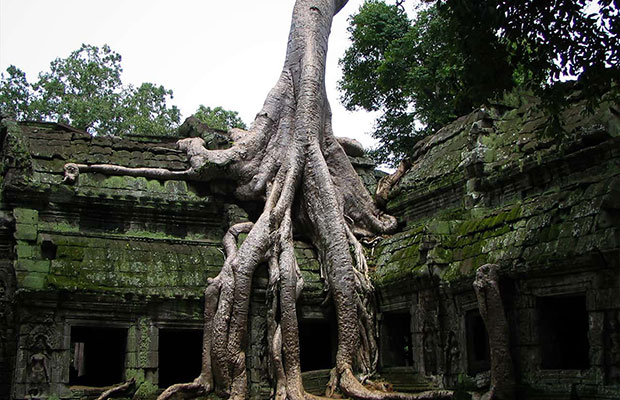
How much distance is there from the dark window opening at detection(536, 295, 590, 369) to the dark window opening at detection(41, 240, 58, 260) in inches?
263

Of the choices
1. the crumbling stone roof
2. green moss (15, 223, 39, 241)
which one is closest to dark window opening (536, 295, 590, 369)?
the crumbling stone roof

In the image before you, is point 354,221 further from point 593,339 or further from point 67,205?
point 593,339

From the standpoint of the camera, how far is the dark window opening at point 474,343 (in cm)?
1004

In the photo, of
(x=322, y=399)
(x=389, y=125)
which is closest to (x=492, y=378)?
(x=322, y=399)

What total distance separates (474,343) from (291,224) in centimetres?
374

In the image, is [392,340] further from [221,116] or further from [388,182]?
[221,116]

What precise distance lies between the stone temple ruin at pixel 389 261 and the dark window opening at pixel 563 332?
0.08 ft

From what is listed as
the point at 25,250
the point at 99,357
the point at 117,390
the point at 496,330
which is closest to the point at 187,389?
the point at 117,390

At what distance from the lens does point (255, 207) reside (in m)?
13.6

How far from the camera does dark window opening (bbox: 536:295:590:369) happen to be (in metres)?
9.15

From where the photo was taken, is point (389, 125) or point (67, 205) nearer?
point (67, 205)

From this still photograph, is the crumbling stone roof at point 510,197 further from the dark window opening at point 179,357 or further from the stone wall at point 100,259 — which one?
the dark window opening at point 179,357

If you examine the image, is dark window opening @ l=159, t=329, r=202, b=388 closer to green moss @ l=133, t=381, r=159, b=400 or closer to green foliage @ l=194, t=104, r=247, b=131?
green moss @ l=133, t=381, r=159, b=400

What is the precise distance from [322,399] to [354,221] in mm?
3969
